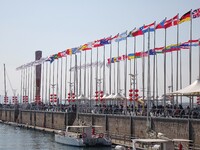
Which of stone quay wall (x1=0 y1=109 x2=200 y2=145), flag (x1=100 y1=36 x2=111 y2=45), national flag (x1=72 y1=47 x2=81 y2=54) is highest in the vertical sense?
flag (x1=100 y1=36 x2=111 y2=45)

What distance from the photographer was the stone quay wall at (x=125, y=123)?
47281 mm

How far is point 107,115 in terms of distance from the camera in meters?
65.8

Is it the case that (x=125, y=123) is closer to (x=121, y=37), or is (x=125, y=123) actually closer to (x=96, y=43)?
(x=121, y=37)

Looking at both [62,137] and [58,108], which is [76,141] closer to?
[62,137]

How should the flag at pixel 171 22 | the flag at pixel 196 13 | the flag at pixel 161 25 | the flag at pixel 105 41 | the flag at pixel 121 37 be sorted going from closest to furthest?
the flag at pixel 196 13
the flag at pixel 171 22
the flag at pixel 161 25
the flag at pixel 121 37
the flag at pixel 105 41

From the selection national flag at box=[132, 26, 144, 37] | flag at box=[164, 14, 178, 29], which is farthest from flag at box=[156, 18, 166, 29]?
national flag at box=[132, 26, 144, 37]

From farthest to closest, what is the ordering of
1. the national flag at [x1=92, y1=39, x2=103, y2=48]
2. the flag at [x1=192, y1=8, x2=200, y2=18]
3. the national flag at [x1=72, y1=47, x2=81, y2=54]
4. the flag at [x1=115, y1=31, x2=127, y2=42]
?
the national flag at [x1=72, y1=47, x2=81, y2=54] < the national flag at [x1=92, y1=39, x2=103, y2=48] < the flag at [x1=115, y1=31, x2=127, y2=42] < the flag at [x1=192, y1=8, x2=200, y2=18]

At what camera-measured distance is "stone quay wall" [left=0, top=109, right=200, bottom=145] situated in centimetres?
4728

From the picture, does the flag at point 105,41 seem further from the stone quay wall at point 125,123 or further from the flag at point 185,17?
the flag at point 185,17

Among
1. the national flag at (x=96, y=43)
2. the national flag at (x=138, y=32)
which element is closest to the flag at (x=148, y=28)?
the national flag at (x=138, y=32)

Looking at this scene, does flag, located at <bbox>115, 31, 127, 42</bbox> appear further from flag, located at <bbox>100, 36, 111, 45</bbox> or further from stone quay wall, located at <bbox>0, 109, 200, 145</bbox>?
stone quay wall, located at <bbox>0, 109, 200, 145</bbox>

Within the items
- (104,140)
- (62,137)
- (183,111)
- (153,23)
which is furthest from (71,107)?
(183,111)

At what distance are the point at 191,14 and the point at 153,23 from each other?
852cm

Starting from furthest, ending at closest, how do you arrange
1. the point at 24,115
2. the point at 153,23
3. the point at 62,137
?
the point at 24,115
the point at 62,137
the point at 153,23
